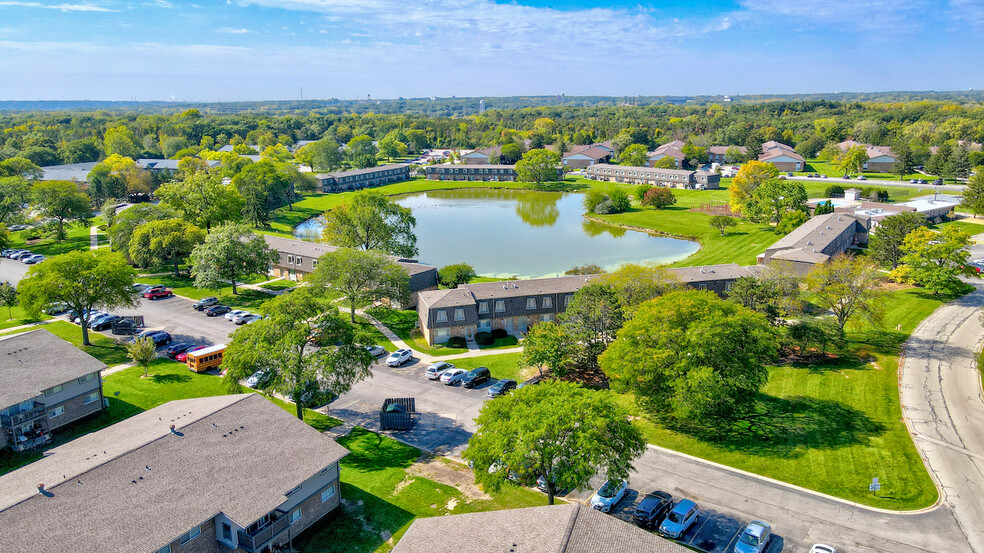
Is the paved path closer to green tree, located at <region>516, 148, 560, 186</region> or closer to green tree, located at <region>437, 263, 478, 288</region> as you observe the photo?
green tree, located at <region>437, 263, 478, 288</region>

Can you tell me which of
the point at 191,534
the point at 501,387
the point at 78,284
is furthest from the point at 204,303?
the point at 191,534

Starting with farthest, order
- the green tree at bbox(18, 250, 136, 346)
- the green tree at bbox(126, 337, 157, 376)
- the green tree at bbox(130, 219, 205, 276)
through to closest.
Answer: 1. the green tree at bbox(130, 219, 205, 276)
2. the green tree at bbox(18, 250, 136, 346)
3. the green tree at bbox(126, 337, 157, 376)

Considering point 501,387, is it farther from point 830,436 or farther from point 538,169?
point 538,169

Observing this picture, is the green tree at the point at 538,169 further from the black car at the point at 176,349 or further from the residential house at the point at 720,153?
the black car at the point at 176,349

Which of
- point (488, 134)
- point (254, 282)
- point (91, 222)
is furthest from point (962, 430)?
point (488, 134)

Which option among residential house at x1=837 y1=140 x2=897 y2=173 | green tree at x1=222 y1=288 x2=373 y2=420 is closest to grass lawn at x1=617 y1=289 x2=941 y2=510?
green tree at x1=222 y1=288 x2=373 y2=420

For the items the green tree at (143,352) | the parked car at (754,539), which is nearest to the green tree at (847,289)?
the parked car at (754,539)
